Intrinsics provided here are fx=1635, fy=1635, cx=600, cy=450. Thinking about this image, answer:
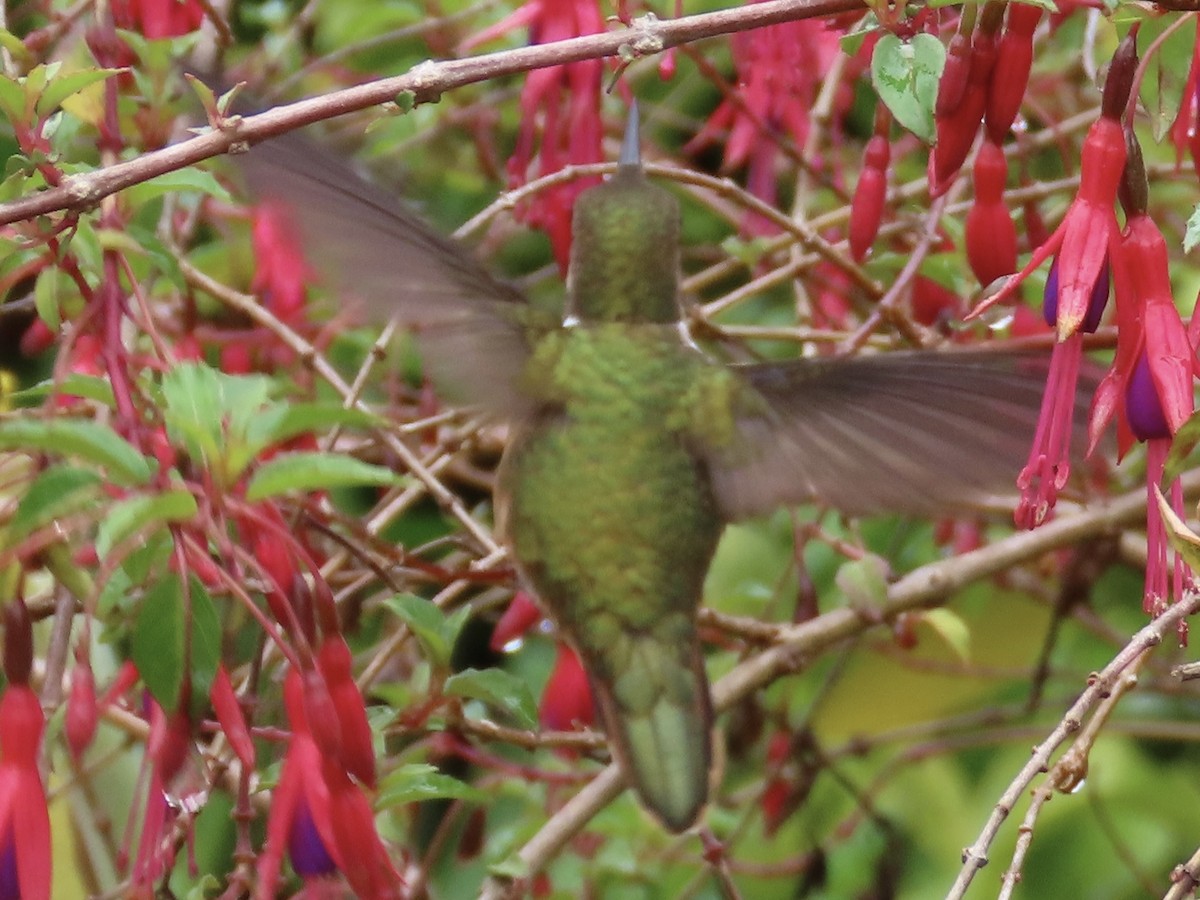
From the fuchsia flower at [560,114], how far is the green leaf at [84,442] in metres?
0.47

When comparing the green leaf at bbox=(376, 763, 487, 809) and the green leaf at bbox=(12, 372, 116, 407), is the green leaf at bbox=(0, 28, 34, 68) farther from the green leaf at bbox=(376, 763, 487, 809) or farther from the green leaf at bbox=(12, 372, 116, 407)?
the green leaf at bbox=(376, 763, 487, 809)

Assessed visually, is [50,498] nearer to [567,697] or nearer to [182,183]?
[182,183]

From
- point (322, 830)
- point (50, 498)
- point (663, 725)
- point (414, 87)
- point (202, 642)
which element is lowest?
point (663, 725)

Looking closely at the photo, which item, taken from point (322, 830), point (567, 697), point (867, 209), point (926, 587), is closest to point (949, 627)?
point (926, 587)

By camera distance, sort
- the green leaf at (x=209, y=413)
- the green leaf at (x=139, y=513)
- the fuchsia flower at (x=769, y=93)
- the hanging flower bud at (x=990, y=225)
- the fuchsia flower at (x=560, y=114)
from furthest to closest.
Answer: the fuchsia flower at (x=769, y=93)
the fuchsia flower at (x=560, y=114)
the hanging flower bud at (x=990, y=225)
the green leaf at (x=209, y=413)
the green leaf at (x=139, y=513)

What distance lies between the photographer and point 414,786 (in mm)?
1015

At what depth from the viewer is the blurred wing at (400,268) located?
943mm

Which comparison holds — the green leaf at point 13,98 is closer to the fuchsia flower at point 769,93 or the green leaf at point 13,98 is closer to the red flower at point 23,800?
the red flower at point 23,800

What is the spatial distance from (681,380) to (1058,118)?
0.87 metres

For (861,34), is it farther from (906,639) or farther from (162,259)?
(906,639)

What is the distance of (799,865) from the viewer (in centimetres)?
170

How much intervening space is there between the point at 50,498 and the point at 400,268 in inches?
12.1

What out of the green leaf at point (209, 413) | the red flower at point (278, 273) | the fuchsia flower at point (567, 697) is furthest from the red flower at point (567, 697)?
the green leaf at point (209, 413)

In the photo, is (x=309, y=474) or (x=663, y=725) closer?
(x=309, y=474)
